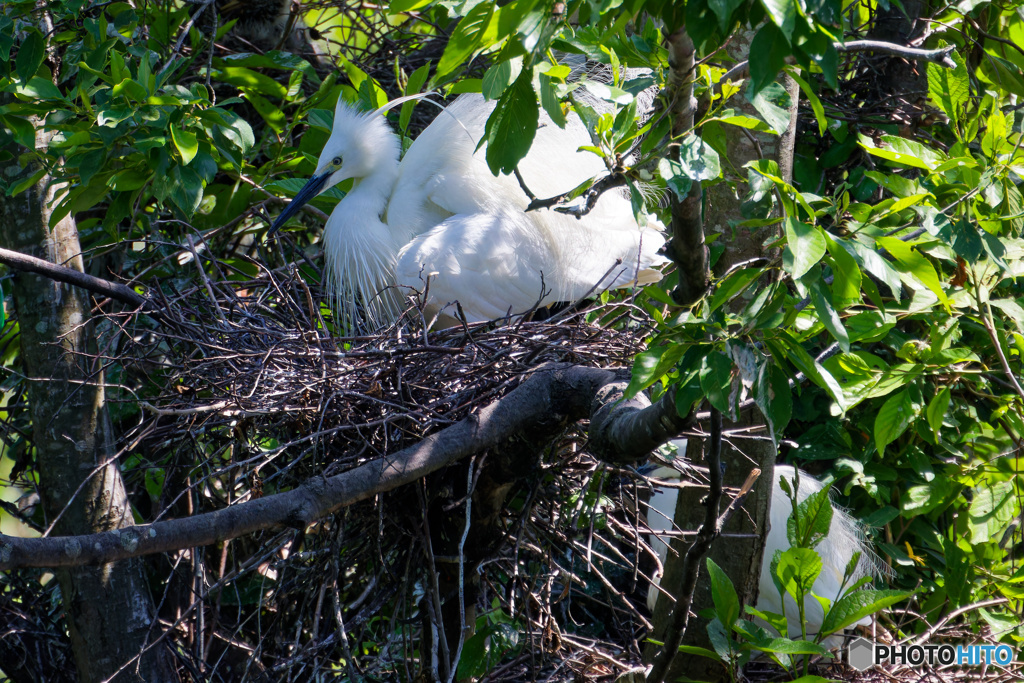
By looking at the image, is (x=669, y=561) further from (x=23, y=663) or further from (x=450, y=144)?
(x=23, y=663)

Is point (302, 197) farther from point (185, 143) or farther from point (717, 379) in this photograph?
point (717, 379)

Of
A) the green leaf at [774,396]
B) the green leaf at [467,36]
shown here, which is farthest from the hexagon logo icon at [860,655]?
the green leaf at [467,36]

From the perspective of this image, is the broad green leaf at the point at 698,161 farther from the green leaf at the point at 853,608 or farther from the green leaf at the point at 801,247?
the green leaf at the point at 853,608

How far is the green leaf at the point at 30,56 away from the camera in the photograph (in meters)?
1.59

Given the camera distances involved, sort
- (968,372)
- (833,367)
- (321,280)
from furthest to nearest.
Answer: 1. (321,280)
2. (968,372)
3. (833,367)

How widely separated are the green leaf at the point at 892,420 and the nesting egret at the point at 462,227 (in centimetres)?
84

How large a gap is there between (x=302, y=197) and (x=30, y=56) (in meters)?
0.69

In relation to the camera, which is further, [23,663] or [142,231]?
[142,231]

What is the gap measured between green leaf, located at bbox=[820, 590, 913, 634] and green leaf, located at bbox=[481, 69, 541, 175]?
0.80 metres

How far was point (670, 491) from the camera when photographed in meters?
2.25

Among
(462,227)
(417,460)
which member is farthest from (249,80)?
(417,460)

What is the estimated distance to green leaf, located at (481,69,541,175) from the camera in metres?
0.86

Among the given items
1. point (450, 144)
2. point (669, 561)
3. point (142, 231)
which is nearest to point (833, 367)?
point (669, 561)

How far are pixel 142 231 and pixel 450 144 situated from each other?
876 millimetres
